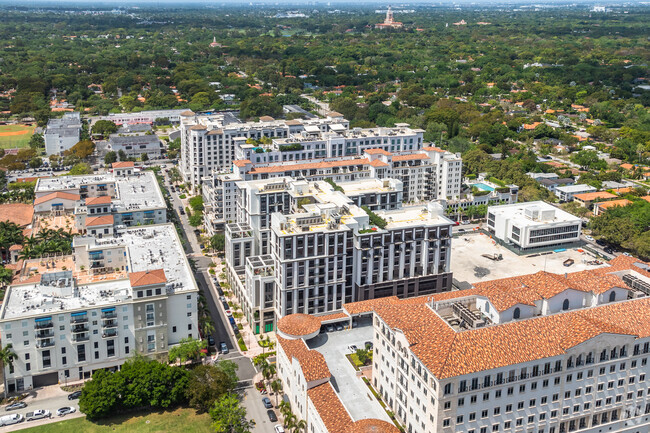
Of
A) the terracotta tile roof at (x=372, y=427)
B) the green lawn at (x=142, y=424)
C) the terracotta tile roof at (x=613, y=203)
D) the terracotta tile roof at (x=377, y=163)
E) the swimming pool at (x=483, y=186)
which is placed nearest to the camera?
the terracotta tile roof at (x=372, y=427)

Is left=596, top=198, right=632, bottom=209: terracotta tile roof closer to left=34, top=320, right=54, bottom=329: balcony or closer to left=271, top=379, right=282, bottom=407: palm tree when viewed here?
left=271, top=379, right=282, bottom=407: palm tree

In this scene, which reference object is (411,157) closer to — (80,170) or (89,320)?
(80,170)

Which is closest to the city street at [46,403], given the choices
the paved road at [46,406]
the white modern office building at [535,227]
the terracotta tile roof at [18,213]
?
the paved road at [46,406]

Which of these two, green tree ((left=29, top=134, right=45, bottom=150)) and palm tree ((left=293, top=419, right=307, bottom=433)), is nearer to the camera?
palm tree ((left=293, top=419, right=307, bottom=433))

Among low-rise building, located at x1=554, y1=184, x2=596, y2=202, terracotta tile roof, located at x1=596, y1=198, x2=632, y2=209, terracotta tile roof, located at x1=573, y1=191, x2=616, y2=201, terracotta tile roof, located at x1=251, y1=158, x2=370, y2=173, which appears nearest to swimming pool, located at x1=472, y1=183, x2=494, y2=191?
low-rise building, located at x1=554, y1=184, x2=596, y2=202

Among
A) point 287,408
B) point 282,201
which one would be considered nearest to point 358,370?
point 287,408

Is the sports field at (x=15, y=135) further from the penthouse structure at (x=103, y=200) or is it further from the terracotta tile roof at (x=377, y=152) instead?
the terracotta tile roof at (x=377, y=152)

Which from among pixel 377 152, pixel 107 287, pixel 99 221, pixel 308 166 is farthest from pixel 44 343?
pixel 377 152

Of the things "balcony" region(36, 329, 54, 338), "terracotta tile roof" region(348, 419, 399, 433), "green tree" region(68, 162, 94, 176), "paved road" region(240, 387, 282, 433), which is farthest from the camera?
"green tree" region(68, 162, 94, 176)
